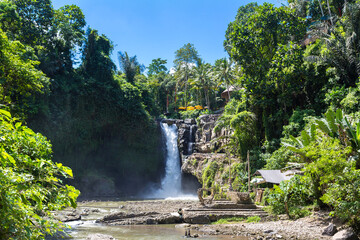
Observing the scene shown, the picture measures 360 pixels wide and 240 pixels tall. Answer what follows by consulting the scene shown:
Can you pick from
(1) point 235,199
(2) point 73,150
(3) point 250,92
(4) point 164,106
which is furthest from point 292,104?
(4) point 164,106

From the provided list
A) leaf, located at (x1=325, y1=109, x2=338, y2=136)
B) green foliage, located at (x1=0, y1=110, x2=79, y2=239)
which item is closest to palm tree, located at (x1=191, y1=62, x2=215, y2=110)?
leaf, located at (x1=325, y1=109, x2=338, y2=136)

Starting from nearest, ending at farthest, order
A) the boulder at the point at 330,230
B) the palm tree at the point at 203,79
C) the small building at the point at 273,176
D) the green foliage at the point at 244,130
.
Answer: the boulder at the point at 330,230 → the small building at the point at 273,176 → the green foliage at the point at 244,130 → the palm tree at the point at 203,79

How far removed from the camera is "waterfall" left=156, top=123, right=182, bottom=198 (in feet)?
113

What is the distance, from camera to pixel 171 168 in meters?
35.9

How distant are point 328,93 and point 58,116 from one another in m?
25.9

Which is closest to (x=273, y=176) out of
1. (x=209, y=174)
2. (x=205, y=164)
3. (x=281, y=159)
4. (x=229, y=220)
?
(x=281, y=159)

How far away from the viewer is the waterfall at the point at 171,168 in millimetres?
34531

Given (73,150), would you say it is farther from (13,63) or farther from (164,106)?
(164,106)

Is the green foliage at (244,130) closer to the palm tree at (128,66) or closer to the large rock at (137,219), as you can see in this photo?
the large rock at (137,219)

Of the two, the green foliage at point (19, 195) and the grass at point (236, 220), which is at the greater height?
the green foliage at point (19, 195)

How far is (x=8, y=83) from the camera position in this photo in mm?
13945

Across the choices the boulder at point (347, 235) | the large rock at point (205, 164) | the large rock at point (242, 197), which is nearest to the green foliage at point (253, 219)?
the large rock at point (242, 197)

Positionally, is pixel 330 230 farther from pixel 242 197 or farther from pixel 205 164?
pixel 205 164

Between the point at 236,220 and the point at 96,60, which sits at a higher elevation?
the point at 96,60
